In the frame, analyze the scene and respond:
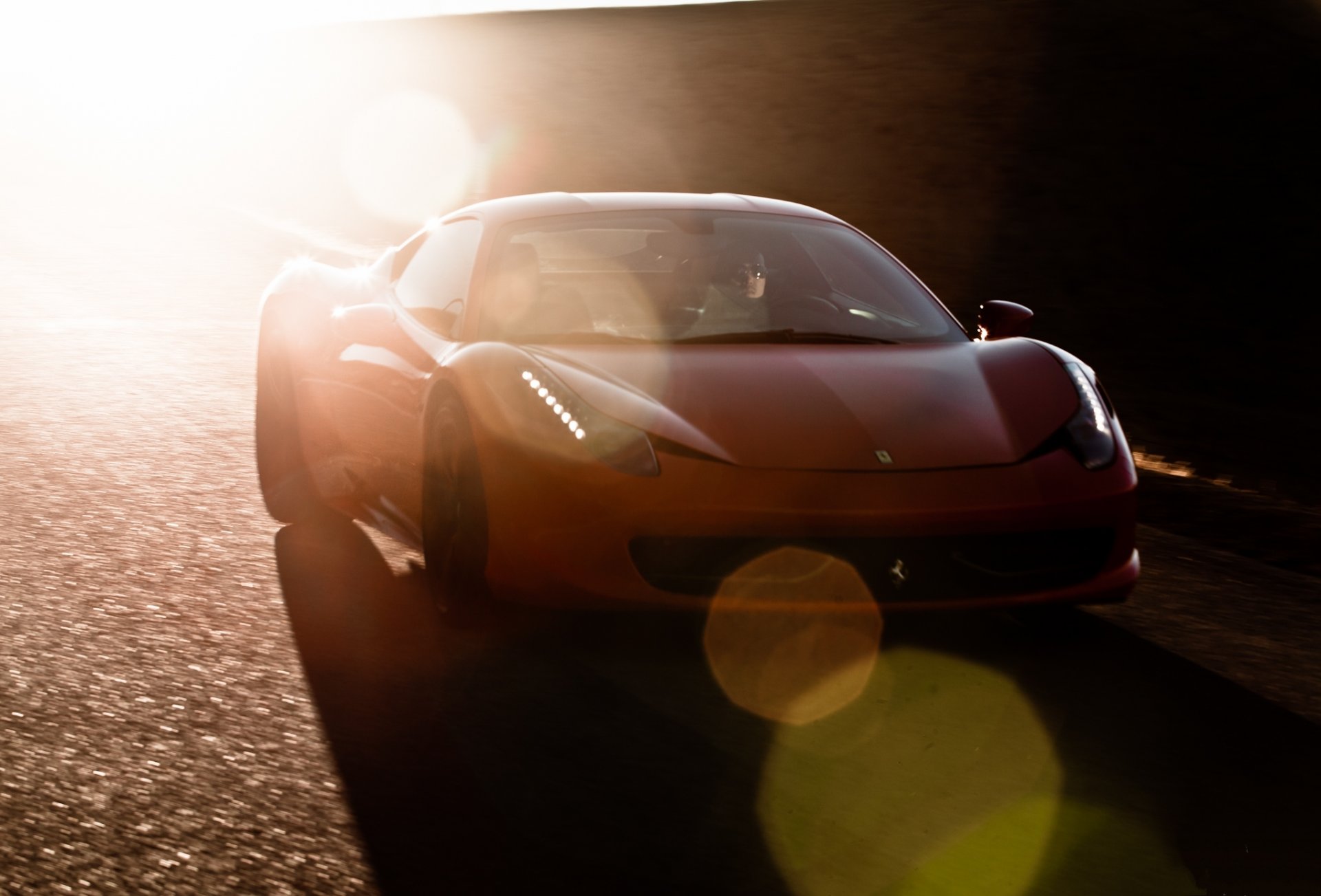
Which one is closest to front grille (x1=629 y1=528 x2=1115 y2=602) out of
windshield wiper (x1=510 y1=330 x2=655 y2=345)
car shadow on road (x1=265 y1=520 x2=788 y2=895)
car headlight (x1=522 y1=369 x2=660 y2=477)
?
car headlight (x1=522 y1=369 x2=660 y2=477)

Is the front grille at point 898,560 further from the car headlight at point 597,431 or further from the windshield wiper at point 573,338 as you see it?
the windshield wiper at point 573,338

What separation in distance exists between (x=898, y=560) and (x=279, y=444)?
127 inches

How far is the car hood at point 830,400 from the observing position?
4543 mm

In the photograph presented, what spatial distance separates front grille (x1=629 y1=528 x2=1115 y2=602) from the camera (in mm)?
4359

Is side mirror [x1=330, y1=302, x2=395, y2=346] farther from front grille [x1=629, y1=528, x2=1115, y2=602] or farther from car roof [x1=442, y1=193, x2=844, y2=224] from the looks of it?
front grille [x1=629, y1=528, x2=1115, y2=602]

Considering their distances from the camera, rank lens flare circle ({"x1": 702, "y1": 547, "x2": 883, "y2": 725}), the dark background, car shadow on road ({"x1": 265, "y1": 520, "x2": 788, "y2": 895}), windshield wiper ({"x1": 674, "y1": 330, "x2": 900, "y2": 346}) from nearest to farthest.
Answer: car shadow on road ({"x1": 265, "y1": 520, "x2": 788, "y2": 895}) → lens flare circle ({"x1": 702, "y1": 547, "x2": 883, "y2": 725}) → windshield wiper ({"x1": 674, "y1": 330, "x2": 900, "y2": 346}) → the dark background

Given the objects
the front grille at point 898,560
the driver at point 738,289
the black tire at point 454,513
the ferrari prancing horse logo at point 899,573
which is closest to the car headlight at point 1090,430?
the front grille at point 898,560

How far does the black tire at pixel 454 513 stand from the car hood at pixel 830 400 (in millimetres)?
345

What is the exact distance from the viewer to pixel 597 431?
4562mm

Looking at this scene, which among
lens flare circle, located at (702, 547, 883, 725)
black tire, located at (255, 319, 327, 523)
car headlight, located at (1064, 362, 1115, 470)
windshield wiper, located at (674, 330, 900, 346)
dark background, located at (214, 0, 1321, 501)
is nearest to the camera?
lens flare circle, located at (702, 547, 883, 725)

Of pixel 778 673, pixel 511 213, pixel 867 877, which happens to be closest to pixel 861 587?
pixel 778 673

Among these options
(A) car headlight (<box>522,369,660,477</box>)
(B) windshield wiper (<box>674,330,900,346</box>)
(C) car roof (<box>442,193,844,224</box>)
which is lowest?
(A) car headlight (<box>522,369,660,477</box>)

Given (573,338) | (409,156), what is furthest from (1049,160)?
(409,156)

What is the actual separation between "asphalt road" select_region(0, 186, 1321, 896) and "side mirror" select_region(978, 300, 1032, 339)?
101 centimetres
